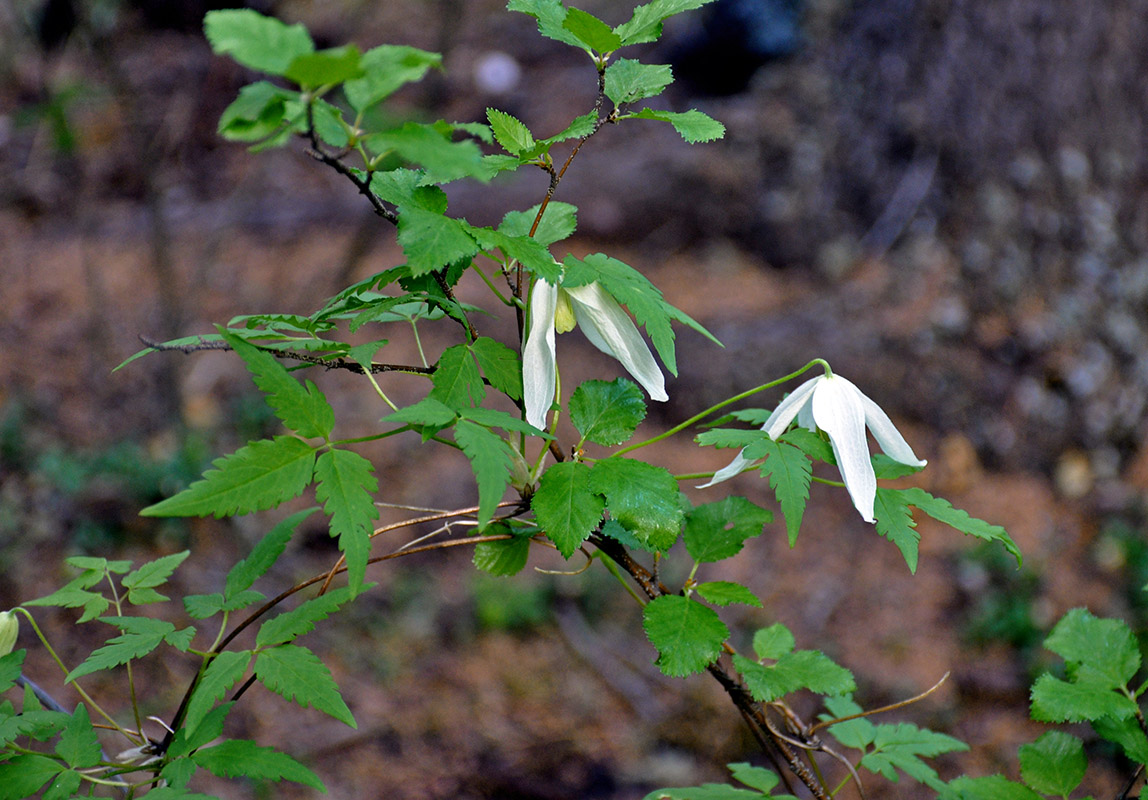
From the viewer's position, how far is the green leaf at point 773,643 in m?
0.92

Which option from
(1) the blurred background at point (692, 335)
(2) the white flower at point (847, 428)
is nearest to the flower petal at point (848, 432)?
(2) the white flower at point (847, 428)

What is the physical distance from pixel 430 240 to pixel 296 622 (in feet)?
1.34

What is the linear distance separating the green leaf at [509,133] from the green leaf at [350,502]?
344mm

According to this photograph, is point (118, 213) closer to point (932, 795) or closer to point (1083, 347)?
point (932, 795)

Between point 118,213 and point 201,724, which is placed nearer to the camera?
point 201,724

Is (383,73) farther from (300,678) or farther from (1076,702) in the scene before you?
(1076,702)

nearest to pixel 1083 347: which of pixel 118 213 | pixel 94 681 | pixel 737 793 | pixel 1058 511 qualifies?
pixel 1058 511

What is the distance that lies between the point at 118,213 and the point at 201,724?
13.1 feet

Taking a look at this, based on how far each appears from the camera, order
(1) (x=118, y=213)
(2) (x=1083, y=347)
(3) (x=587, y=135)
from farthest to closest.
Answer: (1) (x=118, y=213) → (2) (x=1083, y=347) → (3) (x=587, y=135)

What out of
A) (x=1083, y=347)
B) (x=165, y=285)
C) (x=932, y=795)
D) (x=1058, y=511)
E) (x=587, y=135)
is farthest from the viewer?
(x=1083, y=347)

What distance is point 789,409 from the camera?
798mm

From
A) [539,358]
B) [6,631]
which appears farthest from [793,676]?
[6,631]

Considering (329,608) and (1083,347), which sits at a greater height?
(329,608)

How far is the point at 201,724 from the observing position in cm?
78
